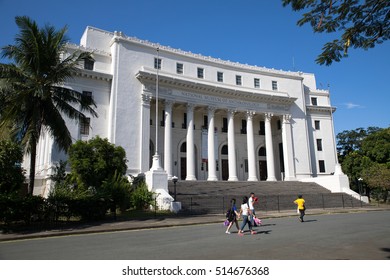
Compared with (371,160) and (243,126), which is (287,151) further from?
(371,160)

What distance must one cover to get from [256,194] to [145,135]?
1394 centimetres

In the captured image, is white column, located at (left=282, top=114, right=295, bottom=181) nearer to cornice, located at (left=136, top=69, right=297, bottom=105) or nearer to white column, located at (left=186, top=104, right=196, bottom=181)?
cornice, located at (left=136, top=69, right=297, bottom=105)

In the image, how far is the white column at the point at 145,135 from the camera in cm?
3372

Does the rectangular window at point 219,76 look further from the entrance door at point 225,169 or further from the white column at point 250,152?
the entrance door at point 225,169

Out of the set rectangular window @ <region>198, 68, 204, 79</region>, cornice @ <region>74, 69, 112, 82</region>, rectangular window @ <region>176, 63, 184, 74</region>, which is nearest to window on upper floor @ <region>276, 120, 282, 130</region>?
rectangular window @ <region>198, 68, 204, 79</region>

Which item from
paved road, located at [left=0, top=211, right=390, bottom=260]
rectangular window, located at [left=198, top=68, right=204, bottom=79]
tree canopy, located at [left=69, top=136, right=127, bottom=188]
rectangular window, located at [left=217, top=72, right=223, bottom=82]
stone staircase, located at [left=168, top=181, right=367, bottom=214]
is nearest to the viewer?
paved road, located at [left=0, top=211, right=390, bottom=260]

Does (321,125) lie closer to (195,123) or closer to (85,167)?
(195,123)

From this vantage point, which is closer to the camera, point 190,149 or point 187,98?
point 190,149

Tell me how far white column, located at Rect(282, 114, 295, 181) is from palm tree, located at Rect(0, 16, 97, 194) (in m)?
31.3

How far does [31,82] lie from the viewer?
17.6 m

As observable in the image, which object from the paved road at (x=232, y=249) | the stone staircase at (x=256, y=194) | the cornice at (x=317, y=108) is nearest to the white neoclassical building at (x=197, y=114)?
the cornice at (x=317, y=108)

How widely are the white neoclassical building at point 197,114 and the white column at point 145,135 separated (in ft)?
0.38

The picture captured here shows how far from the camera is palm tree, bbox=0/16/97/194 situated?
1708 centimetres

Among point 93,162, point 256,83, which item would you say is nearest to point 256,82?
point 256,83
